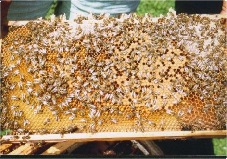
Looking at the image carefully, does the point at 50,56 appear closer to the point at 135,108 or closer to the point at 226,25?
the point at 135,108

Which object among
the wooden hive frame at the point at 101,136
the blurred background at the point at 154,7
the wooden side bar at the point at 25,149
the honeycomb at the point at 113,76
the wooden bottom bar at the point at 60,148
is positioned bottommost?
the wooden bottom bar at the point at 60,148

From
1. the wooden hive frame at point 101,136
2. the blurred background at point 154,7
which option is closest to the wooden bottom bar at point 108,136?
the wooden hive frame at point 101,136

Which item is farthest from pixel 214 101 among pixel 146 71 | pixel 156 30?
pixel 156 30

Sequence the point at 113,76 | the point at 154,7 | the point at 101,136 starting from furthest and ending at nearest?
the point at 154,7, the point at 113,76, the point at 101,136

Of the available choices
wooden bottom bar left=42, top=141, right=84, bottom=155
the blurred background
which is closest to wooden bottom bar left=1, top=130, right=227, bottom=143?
wooden bottom bar left=42, top=141, right=84, bottom=155

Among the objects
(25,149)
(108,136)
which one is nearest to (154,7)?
(108,136)

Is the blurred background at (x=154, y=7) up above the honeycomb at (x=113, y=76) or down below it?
above

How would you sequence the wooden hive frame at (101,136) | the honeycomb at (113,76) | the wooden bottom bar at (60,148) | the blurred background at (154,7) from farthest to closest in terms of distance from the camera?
the blurred background at (154,7) → the wooden bottom bar at (60,148) → the honeycomb at (113,76) → the wooden hive frame at (101,136)

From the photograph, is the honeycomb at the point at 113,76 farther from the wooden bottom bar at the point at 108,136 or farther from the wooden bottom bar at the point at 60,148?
the wooden bottom bar at the point at 60,148

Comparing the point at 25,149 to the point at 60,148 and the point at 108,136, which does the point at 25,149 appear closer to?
Answer: the point at 60,148
